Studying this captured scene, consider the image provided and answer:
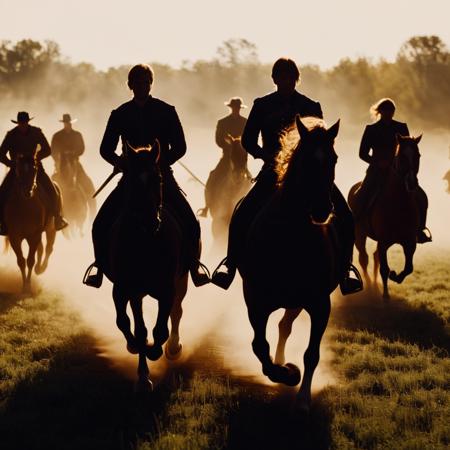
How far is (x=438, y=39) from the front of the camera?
311ft

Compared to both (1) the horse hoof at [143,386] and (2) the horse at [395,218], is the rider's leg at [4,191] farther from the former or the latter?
(1) the horse hoof at [143,386]

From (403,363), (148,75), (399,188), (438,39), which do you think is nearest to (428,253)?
(399,188)

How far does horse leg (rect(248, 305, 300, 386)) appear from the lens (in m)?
7.67

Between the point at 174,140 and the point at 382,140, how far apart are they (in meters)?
5.76

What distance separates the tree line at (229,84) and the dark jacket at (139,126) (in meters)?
77.3

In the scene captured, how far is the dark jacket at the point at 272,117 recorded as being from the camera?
8367mm

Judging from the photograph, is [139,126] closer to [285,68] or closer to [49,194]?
[285,68]

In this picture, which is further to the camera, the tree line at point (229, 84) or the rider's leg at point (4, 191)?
the tree line at point (229, 84)

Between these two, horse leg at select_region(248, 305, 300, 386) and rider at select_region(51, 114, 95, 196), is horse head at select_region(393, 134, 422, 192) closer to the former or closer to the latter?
horse leg at select_region(248, 305, 300, 386)

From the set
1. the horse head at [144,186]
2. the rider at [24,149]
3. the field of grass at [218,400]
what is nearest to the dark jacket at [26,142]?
the rider at [24,149]

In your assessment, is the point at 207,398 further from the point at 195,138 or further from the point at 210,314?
the point at 195,138

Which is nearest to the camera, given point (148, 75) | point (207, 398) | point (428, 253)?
point (207, 398)

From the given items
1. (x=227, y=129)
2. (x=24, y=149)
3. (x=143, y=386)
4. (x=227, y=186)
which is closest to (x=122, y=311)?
(x=143, y=386)

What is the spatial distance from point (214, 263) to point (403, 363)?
317 inches
